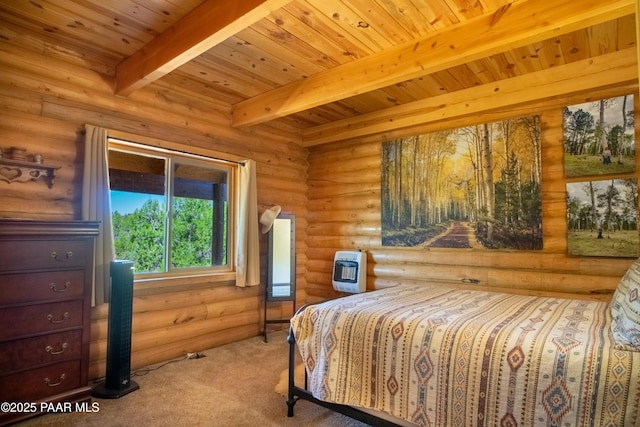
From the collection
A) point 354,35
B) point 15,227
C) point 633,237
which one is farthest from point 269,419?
point 633,237

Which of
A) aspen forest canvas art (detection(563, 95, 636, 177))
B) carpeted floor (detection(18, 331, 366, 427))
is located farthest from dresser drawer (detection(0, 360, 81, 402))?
aspen forest canvas art (detection(563, 95, 636, 177))

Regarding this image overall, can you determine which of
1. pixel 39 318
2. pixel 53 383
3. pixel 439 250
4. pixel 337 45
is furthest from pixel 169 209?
pixel 439 250

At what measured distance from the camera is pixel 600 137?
2957mm

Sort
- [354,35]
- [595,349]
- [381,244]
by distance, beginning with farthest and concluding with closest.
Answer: [381,244] → [354,35] → [595,349]

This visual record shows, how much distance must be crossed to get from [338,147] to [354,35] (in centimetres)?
215

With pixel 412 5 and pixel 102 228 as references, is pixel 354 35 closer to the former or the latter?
pixel 412 5

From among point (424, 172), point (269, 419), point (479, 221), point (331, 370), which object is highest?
point (424, 172)

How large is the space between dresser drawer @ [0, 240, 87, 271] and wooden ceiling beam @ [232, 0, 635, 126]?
2.14m

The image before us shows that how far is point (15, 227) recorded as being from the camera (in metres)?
2.19

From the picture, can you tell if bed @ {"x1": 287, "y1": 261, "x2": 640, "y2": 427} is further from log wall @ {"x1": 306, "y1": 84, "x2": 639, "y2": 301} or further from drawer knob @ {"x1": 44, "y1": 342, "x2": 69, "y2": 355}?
drawer knob @ {"x1": 44, "y1": 342, "x2": 69, "y2": 355}

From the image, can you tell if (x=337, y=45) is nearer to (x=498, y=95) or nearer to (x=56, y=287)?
(x=498, y=95)

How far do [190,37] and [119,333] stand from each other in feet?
7.34

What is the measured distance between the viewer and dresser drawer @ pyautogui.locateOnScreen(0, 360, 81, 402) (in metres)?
2.18

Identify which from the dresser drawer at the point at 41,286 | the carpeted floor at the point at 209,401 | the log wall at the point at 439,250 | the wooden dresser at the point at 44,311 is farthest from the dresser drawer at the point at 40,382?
the log wall at the point at 439,250
